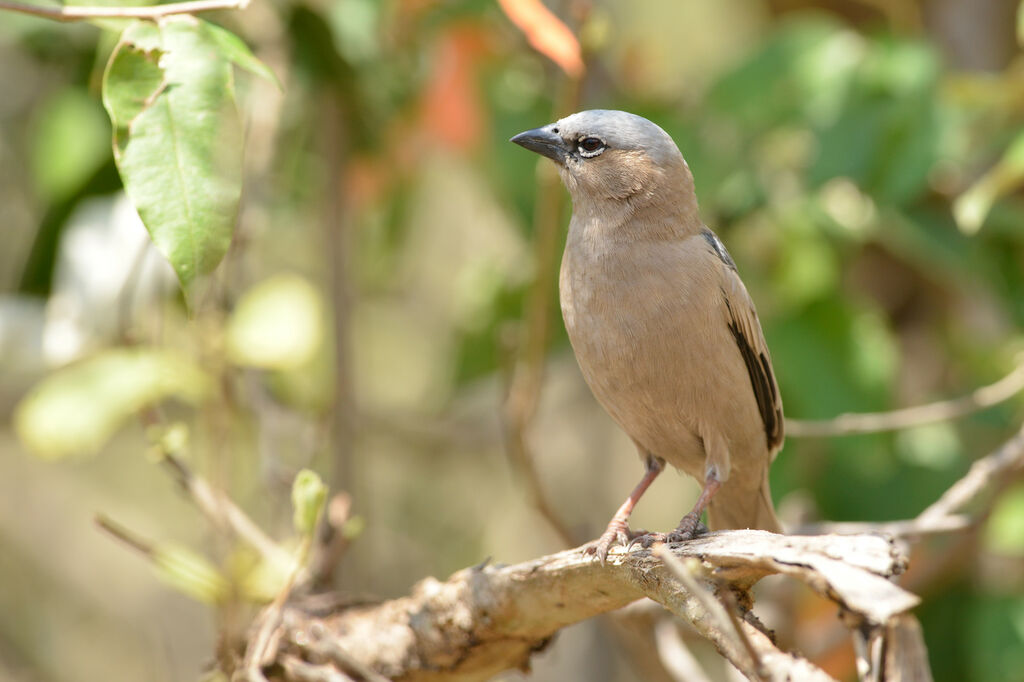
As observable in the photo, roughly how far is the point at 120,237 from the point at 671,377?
6.08 ft

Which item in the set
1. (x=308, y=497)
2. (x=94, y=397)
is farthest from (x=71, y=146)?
(x=308, y=497)

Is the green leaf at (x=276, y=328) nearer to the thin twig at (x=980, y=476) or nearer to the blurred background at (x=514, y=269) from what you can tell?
the blurred background at (x=514, y=269)

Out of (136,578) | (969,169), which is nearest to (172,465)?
(969,169)

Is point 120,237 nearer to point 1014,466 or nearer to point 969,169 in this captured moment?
point 1014,466

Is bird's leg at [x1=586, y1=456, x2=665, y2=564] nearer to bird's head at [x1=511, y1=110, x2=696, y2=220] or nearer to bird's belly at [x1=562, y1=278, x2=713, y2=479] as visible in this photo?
bird's belly at [x1=562, y1=278, x2=713, y2=479]

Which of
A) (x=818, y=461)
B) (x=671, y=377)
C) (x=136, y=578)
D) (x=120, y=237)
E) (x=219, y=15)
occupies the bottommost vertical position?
(x=136, y=578)

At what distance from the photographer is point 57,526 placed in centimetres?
675

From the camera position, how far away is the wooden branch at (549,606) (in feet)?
5.94

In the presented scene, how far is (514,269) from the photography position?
189 inches

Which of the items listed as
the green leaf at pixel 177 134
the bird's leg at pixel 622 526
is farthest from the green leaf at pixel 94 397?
the bird's leg at pixel 622 526

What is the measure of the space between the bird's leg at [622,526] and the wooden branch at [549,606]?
6 cm

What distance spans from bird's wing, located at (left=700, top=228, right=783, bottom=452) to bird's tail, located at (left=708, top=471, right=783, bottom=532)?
0.65ft

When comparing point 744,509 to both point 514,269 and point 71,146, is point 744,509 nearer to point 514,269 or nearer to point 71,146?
point 514,269

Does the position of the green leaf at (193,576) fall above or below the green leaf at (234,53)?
below
